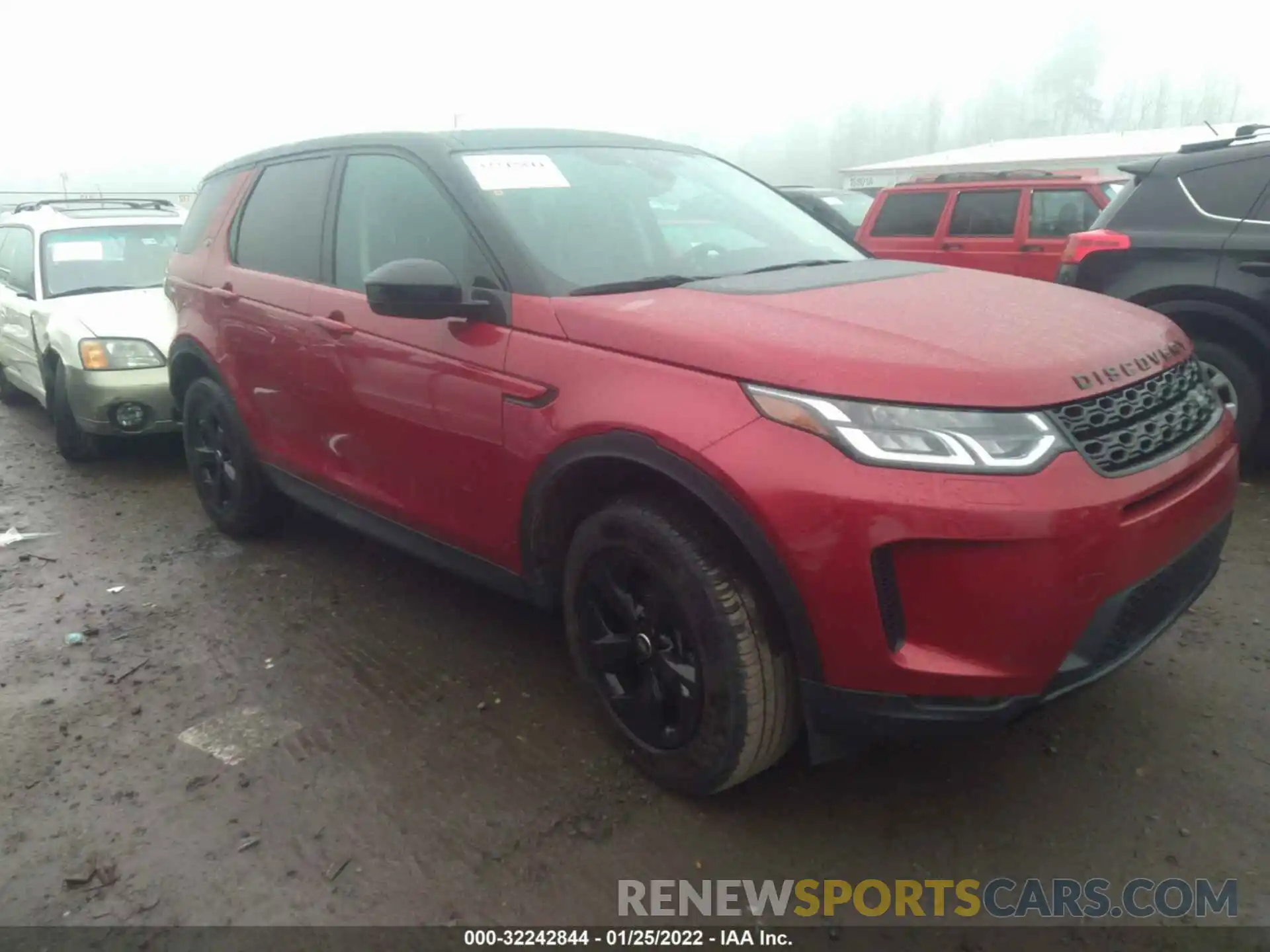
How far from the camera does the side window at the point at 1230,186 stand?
470cm

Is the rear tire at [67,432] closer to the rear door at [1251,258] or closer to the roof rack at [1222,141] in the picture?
the rear door at [1251,258]

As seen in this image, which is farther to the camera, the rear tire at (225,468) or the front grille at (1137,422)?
the rear tire at (225,468)

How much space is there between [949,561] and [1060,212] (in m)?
7.91

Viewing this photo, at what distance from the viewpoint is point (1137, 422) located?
220cm

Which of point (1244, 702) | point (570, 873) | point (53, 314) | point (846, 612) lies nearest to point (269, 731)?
point (570, 873)

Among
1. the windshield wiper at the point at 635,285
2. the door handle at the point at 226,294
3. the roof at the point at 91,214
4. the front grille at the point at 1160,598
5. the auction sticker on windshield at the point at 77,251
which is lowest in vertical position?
the front grille at the point at 1160,598

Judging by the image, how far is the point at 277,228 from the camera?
3.83 metres

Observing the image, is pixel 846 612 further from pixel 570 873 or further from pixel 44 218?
pixel 44 218

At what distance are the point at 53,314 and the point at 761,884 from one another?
5.52m

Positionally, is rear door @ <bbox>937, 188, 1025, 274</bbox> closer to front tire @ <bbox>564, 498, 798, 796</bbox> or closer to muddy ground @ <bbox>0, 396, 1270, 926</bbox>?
muddy ground @ <bbox>0, 396, 1270, 926</bbox>

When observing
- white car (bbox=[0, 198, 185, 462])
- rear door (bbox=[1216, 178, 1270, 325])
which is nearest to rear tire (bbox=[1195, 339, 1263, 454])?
rear door (bbox=[1216, 178, 1270, 325])

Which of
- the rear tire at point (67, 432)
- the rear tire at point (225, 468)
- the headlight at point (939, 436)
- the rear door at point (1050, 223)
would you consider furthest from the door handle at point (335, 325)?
the rear door at point (1050, 223)

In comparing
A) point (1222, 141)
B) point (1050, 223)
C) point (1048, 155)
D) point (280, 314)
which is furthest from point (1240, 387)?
point (1048, 155)

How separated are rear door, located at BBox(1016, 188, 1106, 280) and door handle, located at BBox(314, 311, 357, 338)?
697cm
